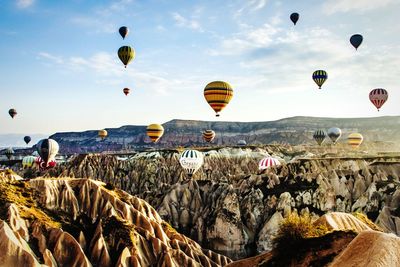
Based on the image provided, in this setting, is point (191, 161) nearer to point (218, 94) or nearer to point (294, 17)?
point (218, 94)

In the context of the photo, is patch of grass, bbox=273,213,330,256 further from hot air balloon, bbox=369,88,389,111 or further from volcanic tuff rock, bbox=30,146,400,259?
hot air balloon, bbox=369,88,389,111

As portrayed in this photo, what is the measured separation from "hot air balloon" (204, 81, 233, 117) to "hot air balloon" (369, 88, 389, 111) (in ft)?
116

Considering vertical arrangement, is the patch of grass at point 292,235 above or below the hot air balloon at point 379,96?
below

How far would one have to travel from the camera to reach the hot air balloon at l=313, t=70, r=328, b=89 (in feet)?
249

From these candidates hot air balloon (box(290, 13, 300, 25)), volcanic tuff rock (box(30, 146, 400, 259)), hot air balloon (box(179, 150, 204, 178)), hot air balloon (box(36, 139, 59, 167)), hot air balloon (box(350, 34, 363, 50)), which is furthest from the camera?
hot air balloon (box(179, 150, 204, 178))

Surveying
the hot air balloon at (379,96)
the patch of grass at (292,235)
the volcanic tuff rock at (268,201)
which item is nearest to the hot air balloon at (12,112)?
the volcanic tuff rock at (268,201)

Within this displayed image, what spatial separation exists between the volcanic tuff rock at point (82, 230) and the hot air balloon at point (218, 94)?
23.0m

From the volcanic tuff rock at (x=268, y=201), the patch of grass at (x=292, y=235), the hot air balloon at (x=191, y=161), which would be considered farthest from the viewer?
the hot air balloon at (x=191, y=161)

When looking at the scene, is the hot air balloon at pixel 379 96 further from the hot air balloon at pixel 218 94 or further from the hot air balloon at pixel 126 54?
the hot air balloon at pixel 126 54

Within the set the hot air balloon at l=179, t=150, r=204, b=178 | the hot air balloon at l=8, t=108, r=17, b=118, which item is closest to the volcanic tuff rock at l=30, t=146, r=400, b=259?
the hot air balloon at l=179, t=150, r=204, b=178

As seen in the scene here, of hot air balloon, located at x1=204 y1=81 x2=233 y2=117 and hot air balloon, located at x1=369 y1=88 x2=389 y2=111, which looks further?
hot air balloon, located at x1=369 y1=88 x2=389 y2=111

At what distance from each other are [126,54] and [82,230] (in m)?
43.1

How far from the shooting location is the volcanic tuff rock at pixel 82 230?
26.0m

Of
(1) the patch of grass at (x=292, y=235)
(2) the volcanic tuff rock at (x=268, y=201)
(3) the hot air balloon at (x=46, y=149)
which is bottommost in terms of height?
(2) the volcanic tuff rock at (x=268, y=201)
